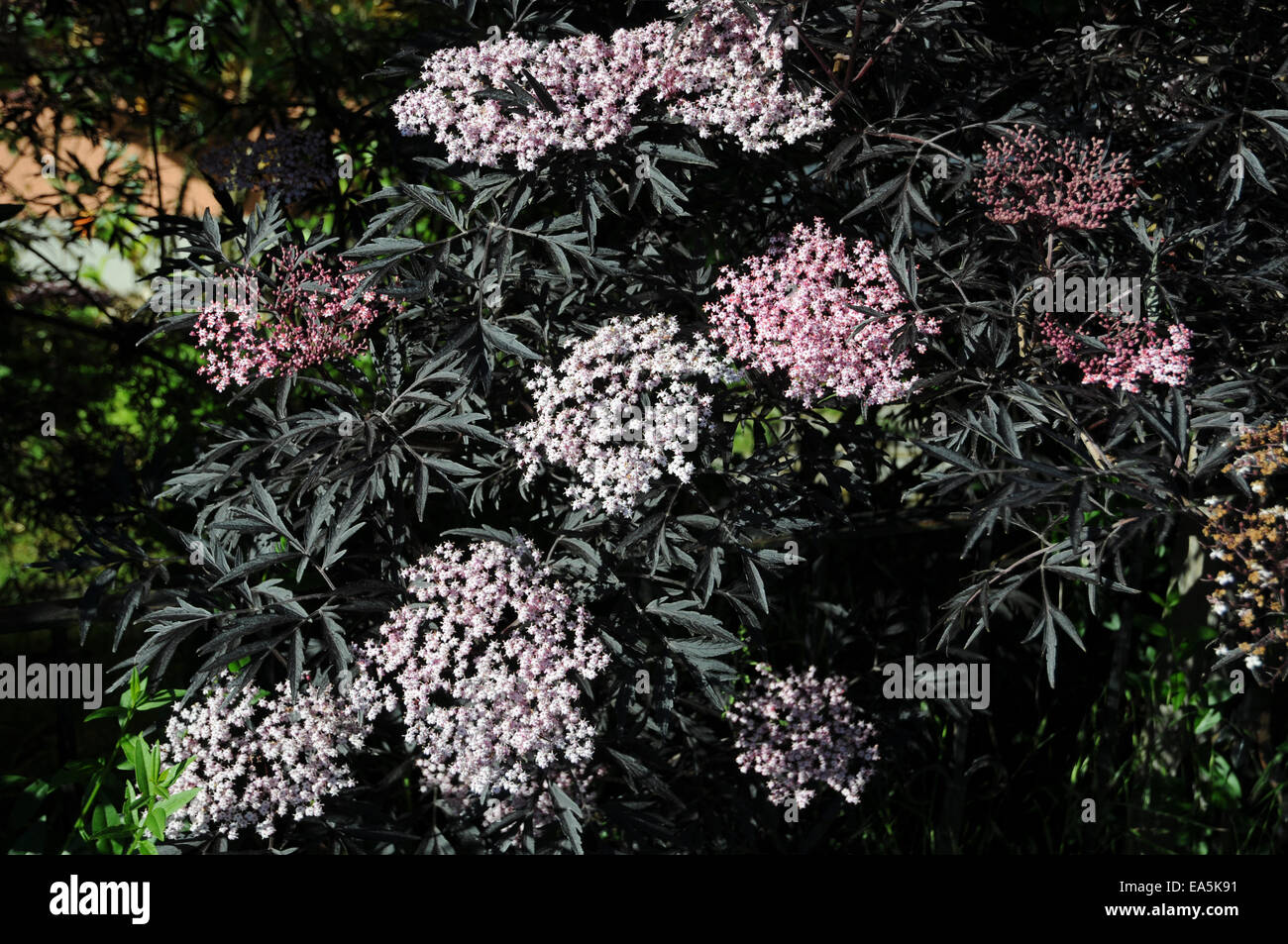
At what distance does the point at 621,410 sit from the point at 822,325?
491 mm

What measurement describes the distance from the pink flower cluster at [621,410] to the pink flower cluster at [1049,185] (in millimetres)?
756

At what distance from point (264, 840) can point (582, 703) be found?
2.82ft

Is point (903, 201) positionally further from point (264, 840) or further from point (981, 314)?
point (264, 840)

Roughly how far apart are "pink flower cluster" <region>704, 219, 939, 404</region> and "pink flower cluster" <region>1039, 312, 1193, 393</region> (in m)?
0.28

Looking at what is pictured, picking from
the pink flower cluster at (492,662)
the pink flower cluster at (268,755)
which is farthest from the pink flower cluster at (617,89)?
the pink flower cluster at (268,755)

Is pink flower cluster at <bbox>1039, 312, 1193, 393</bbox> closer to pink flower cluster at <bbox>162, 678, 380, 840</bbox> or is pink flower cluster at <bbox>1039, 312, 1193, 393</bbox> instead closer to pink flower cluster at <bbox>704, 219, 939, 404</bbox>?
pink flower cluster at <bbox>704, 219, 939, 404</bbox>

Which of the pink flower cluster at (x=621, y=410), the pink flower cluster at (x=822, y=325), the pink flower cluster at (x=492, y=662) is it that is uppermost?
the pink flower cluster at (x=822, y=325)

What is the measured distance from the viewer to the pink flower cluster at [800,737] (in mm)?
2898

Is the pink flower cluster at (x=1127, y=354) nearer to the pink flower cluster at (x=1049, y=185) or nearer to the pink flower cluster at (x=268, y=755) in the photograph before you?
the pink flower cluster at (x=1049, y=185)

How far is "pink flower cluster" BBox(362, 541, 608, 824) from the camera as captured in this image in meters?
2.35

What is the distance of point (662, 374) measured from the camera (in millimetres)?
2432

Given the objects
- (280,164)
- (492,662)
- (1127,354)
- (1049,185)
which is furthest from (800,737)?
(280,164)

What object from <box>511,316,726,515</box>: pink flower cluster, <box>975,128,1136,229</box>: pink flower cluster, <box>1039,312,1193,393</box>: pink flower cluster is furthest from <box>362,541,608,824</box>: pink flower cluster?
<box>975,128,1136,229</box>: pink flower cluster

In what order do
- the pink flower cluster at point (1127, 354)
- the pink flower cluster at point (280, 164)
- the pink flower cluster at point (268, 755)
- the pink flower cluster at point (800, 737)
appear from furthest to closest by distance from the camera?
1. the pink flower cluster at point (280, 164)
2. the pink flower cluster at point (800, 737)
3. the pink flower cluster at point (268, 755)
4. the pink flower cluster at point (1127, 354)
